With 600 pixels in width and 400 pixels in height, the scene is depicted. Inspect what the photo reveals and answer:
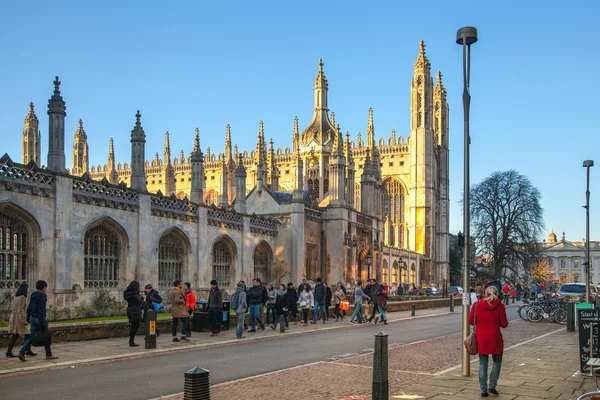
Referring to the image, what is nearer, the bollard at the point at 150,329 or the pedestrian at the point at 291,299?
the bollard at the point at 150,329

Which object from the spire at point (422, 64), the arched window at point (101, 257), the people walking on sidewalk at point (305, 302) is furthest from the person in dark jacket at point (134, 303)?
the spire at point (422, 64)

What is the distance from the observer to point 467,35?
12.3 m

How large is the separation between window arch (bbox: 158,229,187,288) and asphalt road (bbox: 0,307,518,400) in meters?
7.30

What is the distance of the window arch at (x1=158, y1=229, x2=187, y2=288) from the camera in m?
25.6

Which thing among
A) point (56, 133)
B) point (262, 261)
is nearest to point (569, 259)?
point (262, 261)

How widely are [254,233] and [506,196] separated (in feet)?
115

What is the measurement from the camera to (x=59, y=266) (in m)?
20.3

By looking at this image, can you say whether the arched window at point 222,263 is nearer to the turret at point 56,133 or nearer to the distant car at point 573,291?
the turret at point 56,133

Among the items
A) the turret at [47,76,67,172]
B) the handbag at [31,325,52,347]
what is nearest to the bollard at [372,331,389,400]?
the handbag at [31,325,52,347]

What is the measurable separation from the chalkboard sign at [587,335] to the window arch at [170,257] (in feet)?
54.2

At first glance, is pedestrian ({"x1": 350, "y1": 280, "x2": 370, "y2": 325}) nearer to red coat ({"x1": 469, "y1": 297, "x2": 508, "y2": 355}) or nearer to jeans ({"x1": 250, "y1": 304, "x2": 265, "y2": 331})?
jeans ({"x1": 250, "y1": 304, "x2": 265, "y2": 331})

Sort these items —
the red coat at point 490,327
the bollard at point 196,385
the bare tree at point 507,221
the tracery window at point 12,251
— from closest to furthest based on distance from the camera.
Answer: the bollard at point 196,385 < the red coat at point 490,327 < the tracery window at point 12,251 < the bare tree at point 507,221

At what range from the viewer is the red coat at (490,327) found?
31.7 ft

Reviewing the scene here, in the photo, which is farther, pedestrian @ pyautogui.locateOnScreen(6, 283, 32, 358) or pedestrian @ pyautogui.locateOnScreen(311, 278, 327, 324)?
pedestrian @ pyautogui.locateOnScreen(311, 278, 327, 324)
